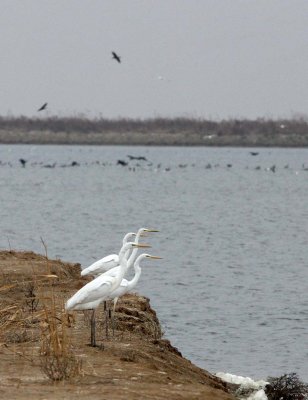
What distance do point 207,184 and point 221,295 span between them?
4682 cm

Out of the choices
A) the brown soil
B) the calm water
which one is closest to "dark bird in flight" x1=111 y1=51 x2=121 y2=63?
the calm water

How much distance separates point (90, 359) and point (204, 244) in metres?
22.3

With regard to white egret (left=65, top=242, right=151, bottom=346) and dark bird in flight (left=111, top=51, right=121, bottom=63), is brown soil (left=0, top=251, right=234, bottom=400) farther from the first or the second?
dark bird in flight (left=111, top=51, right=121, bottom=63)

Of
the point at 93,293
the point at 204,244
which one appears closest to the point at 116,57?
the point at 204,244

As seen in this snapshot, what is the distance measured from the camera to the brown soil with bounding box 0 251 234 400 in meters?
8.88

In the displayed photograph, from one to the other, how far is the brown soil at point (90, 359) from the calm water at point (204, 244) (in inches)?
93.6

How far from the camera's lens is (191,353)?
1548 centimetres

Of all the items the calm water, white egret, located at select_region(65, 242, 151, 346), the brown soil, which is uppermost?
white egret, located at select_region(65, 242, 151, 346)

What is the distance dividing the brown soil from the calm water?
238 centimetres

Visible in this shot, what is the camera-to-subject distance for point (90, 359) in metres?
10.1

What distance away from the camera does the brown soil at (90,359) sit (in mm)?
8883

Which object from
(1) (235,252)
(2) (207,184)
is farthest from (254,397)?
(2) (207,184)

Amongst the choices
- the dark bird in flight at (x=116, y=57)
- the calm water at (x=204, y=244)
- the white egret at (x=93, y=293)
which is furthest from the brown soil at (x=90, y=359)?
the dark bird in flight at (x=116, y=57)

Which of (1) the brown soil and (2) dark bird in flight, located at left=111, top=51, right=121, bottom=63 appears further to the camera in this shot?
(2) dark bird in flight, located at left=111, top=51, right=121, bottom=63
